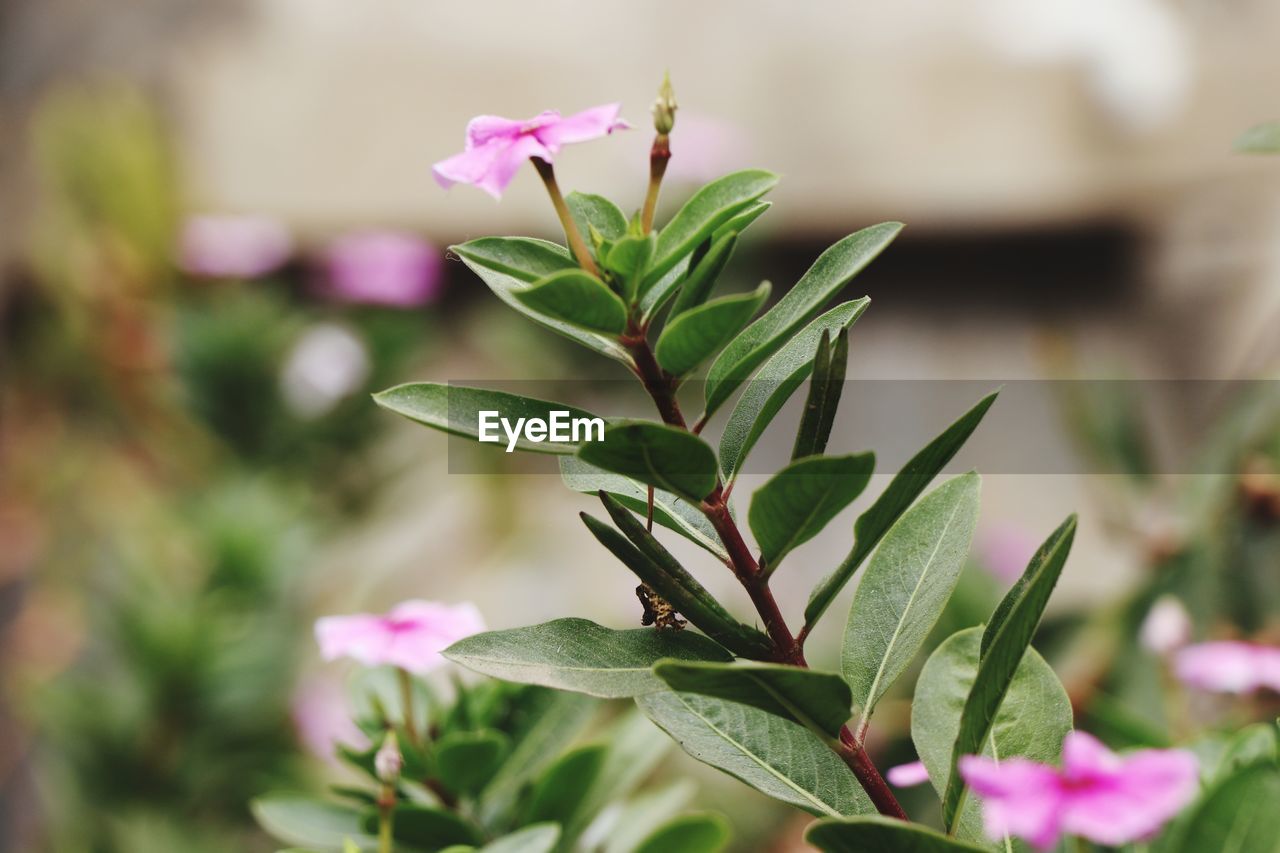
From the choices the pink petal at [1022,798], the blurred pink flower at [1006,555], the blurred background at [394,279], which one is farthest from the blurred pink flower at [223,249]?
the pink petal at [1022,798]

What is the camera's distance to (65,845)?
2.96ft

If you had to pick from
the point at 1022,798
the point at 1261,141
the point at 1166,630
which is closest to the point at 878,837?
the point at 1022,798

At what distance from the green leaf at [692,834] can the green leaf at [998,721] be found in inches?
3.1

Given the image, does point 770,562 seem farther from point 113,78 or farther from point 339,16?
point 113,78

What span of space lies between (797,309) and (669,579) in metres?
0.07

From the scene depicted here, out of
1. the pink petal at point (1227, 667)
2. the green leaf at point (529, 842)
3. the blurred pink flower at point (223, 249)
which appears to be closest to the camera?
the green leaf at point (529, 842)

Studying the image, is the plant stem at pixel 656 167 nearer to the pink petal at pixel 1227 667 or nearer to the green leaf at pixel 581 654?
the green leaf at pixel 581 654

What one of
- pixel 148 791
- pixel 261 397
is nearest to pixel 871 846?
pixel 148 791

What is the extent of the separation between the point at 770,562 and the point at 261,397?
99cm

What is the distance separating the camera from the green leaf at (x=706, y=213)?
26 centimetres

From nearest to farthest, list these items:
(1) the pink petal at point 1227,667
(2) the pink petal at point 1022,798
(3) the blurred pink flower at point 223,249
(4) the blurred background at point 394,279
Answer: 1. (2) the pink petal at point 1022,798
2. (1) the pink petal at point 1227,667
3. (4) the blurred background at point 394,279
4. (3) the blurred pink flower at point 223,249

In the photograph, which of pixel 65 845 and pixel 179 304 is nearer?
pixel 65 845

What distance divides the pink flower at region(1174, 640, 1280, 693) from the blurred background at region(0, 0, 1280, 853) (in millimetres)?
368

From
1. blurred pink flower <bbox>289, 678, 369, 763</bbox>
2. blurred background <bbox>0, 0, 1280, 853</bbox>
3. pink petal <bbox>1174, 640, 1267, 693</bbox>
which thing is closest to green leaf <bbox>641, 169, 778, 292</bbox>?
pink petal <bbox>1174, 640, 1267, 693</bbox>
